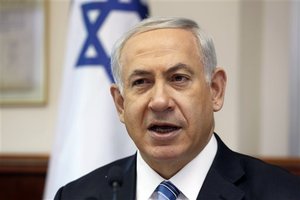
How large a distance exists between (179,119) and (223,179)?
0.23 meters

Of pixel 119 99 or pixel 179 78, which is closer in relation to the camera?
pixel 179 78

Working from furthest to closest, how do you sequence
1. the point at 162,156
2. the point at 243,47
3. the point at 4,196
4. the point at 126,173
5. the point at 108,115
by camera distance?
the point at 4,196, the point at 243,47, the point at 108,115, the point at 126,173, the point at 162,156

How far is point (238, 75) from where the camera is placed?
9.14 ft

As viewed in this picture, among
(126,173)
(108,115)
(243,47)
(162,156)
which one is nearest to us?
(162,156)

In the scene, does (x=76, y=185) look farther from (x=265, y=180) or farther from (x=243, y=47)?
(x=243, y=47)

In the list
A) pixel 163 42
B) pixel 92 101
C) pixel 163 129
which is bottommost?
pixel 92 101

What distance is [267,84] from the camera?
2980 millimetres

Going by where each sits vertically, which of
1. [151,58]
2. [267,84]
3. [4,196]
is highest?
[151,58]

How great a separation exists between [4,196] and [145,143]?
6.43ft

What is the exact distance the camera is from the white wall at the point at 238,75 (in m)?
2.79

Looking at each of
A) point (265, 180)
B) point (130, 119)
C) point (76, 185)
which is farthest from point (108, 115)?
point (265, 180)

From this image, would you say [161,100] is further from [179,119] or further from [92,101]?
[92,101]

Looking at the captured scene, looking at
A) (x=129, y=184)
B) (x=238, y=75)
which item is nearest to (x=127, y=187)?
(x=129, y=184)

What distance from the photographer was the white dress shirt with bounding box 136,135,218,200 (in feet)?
4.72
